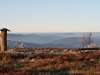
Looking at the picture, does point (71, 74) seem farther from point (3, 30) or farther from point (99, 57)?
point (3, 30)

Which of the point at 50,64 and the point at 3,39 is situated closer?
the point at 50,64

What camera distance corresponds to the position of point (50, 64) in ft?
78.0

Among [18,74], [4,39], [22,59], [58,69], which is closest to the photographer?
[18,74]

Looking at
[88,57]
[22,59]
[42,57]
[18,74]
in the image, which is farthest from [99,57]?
[18,74]

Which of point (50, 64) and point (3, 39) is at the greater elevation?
point (3, 39)

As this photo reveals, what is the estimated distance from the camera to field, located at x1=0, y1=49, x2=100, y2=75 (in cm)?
1991

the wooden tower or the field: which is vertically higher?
the wooden tower

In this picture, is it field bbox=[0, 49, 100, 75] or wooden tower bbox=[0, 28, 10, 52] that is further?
wooden tower bbox=[0, 28, 10, 52]

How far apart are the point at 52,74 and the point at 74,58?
852 cm

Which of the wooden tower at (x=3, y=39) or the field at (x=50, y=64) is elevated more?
the wooden tower at (x=3, y=39)

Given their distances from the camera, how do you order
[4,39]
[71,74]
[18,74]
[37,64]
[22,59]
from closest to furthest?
1. [18,74]
2. [71,74]
3. [37,64]
4. [22,59]
5. [4,39]

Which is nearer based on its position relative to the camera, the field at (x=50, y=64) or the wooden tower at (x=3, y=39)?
the field at (x=50, y=64)

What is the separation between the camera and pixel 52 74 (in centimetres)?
1923

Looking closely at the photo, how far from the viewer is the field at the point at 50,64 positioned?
19.9 m
